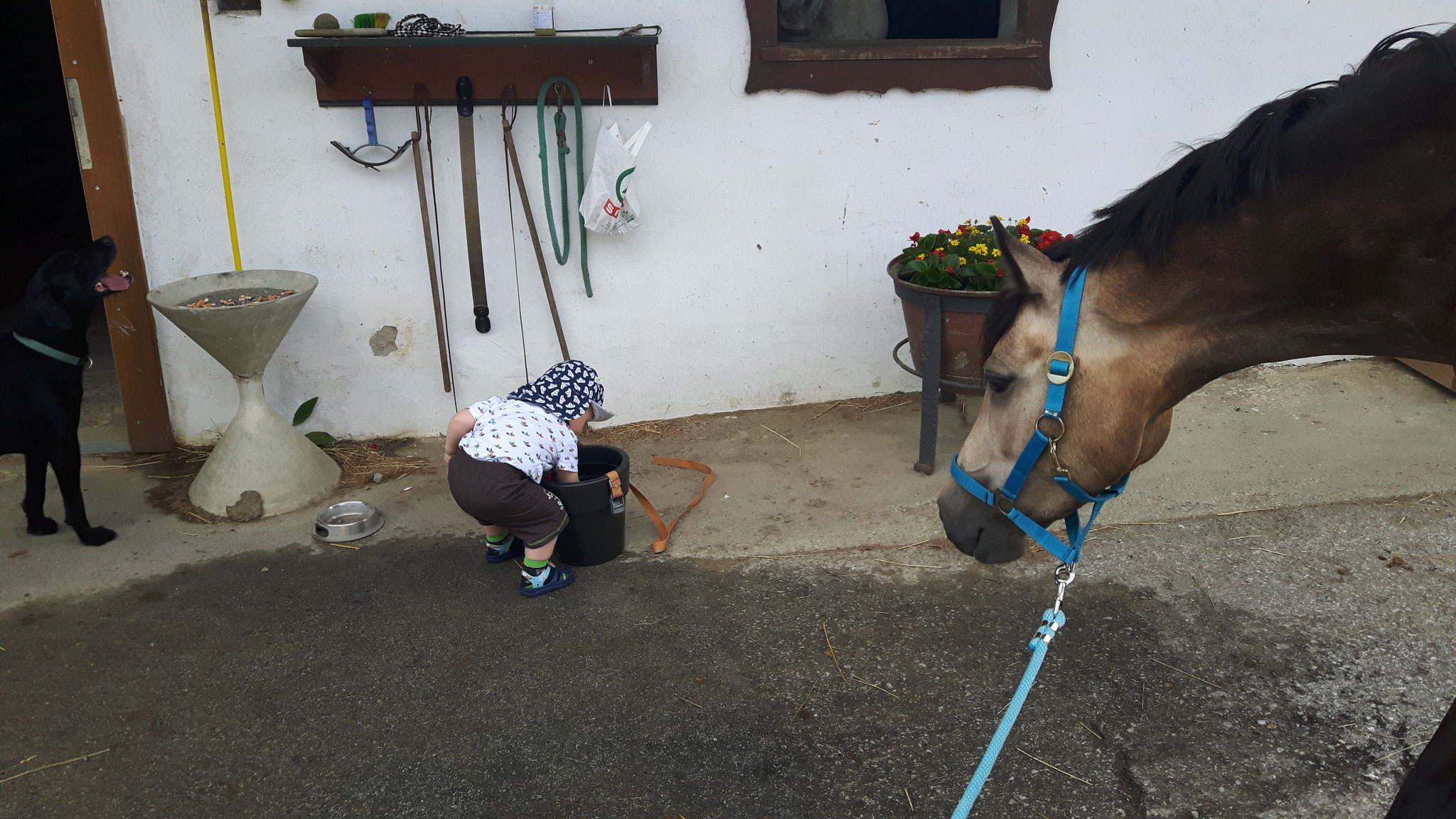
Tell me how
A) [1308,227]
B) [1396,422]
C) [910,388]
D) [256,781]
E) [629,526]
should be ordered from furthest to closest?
[910,388] → [1396,422] → [629,526] → [256,781] → [1308,227]

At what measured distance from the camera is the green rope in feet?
13.3

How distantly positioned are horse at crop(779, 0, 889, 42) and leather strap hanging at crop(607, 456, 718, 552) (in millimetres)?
2122

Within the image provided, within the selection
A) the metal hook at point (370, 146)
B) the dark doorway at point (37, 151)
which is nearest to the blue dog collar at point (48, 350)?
the metal hook at point (370, 146)

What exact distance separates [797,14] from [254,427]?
3087 millimetres

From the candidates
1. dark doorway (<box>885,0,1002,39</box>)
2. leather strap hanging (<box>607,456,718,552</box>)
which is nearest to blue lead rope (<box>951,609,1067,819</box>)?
leather strap hanging (<box>607,456,718,552</box>)

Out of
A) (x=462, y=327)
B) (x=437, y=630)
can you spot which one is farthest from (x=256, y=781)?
(x=462, y=327)

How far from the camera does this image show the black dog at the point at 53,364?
3348mm

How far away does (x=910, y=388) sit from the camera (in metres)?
4.91

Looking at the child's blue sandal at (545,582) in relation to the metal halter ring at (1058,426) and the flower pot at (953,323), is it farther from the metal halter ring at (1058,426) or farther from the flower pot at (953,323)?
the metal halter ring at (1058,426)

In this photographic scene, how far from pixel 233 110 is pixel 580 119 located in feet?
4.69

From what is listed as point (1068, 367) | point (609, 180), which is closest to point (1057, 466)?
point (1068, 367)

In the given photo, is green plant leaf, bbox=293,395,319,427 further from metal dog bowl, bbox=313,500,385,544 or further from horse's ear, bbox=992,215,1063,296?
horse's ear, bbox=992,215,1063,296

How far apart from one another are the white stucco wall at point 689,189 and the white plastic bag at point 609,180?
0.56 feet

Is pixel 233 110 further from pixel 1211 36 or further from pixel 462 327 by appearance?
pixel 1211 36
